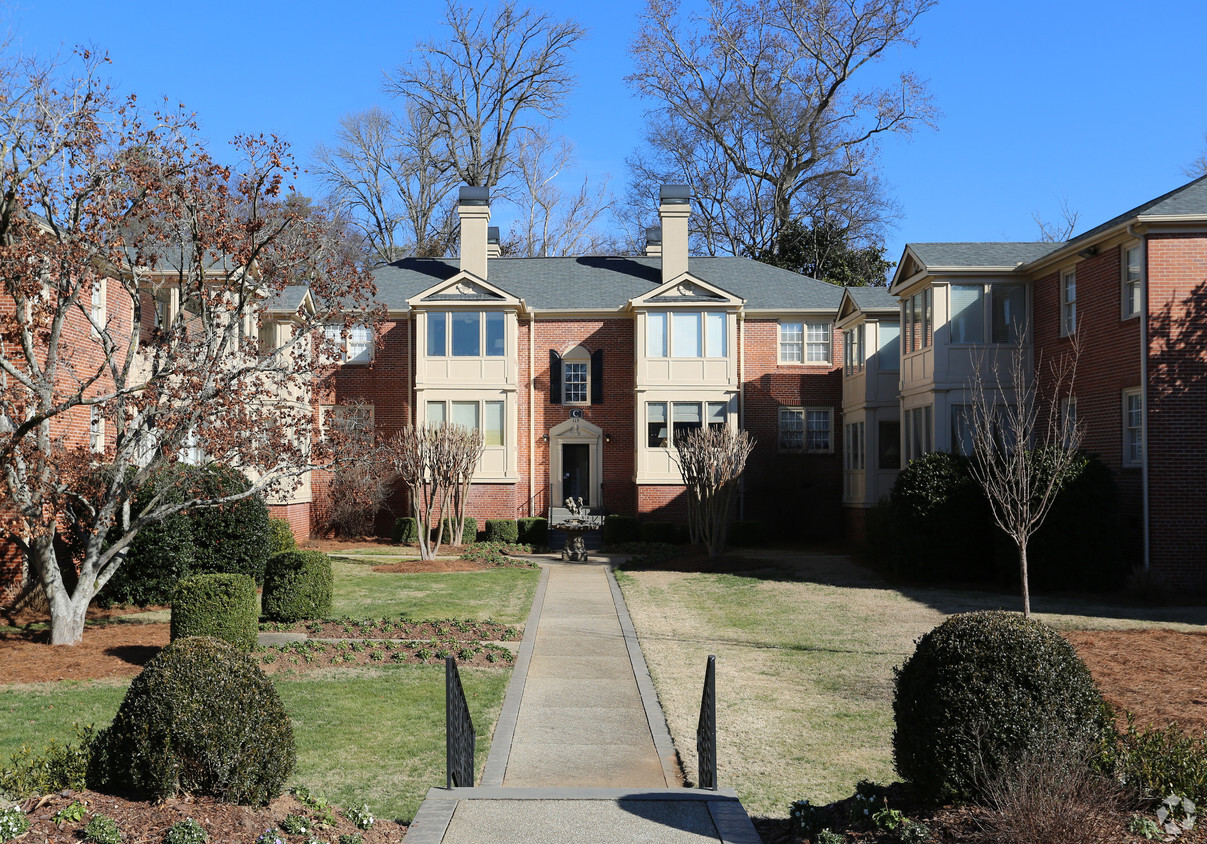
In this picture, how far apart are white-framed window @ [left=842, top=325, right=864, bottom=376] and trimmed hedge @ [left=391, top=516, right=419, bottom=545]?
13.2m

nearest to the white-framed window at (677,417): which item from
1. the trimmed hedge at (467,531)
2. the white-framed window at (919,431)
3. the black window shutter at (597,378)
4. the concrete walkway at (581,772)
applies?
the black window shutter at (597,378)

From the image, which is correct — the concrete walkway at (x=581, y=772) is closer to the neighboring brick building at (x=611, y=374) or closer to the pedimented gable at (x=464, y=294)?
the neighboring brick building at (x=611, y=374)

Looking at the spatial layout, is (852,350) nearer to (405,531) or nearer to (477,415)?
(477,415)

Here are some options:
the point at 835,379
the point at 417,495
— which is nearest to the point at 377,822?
the point at 417,495

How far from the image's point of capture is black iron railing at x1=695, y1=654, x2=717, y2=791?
6406 mm

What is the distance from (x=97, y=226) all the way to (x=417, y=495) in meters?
13.4

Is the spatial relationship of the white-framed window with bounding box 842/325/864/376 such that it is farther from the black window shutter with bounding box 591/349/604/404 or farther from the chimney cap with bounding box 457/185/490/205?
the chimney cap with bounding box 457/185/490/205

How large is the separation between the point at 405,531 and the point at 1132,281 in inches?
733

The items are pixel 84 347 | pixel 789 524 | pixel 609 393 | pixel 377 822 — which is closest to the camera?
pixel 377 822

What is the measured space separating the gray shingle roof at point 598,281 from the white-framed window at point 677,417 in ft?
11.5

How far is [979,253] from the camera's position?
22.5m

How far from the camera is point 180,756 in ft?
17.3

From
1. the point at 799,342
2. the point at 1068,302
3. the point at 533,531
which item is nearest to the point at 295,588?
the point at 533,531

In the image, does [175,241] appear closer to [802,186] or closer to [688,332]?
[688,332]
